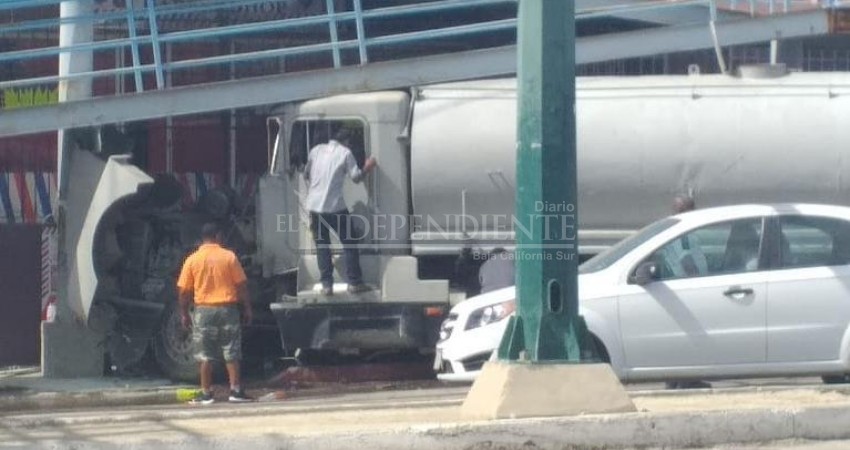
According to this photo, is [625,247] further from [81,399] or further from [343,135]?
[81,399]

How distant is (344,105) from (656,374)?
4.94 meters

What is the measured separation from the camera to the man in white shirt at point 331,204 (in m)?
15.0

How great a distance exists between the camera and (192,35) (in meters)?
15.2

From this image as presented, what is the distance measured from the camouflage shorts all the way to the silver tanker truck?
58.6 inches

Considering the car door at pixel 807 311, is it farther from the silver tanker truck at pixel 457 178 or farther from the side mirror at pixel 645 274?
the silver tanker truck at pixel 457 178

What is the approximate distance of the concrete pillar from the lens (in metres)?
15.8

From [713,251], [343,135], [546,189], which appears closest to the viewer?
[546,189]

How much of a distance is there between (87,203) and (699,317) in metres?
6.73

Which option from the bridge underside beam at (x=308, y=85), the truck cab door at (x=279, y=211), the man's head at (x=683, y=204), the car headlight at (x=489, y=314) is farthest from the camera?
the truck cab door at (x=279, y=211)

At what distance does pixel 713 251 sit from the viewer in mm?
12219

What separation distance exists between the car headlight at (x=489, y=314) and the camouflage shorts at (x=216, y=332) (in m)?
2.29

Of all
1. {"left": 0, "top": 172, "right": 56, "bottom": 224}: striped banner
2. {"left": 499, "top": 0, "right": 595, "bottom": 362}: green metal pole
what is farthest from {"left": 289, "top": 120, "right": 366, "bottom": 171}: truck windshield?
{"left": 499, "top": 0, "right": 595, "bottom": 362}: green metal pole

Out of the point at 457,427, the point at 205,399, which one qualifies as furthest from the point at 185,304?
the point at 457,427

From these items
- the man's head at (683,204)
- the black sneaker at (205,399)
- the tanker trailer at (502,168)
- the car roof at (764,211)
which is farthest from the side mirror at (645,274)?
the black sneaker at (205,399)
